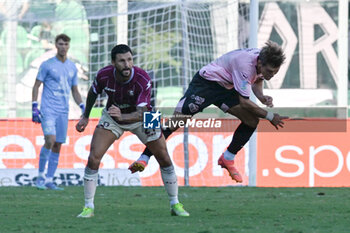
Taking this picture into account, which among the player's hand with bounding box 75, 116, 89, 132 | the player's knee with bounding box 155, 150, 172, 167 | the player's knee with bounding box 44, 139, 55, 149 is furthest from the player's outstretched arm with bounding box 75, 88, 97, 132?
the player's knee with bounding box 44, 139, 55, 149

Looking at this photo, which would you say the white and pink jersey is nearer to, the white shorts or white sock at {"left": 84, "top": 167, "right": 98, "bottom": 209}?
the white shorts

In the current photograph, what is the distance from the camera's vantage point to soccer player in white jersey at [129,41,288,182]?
9125mm

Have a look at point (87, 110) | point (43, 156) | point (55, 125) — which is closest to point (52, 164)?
point (43, 156)

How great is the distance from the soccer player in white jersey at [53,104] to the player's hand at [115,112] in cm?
442

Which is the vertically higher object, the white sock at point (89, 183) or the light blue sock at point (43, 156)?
the white sock at point (89, 183)

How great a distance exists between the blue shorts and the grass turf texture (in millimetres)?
804

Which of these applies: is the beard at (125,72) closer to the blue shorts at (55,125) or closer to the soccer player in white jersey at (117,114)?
the soccer player in white jersey at (117,114)

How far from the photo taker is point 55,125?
1296cm

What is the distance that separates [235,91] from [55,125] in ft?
13.1

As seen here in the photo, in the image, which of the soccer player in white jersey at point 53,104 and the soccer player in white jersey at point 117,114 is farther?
the soccer player in white jersey at point 53,104

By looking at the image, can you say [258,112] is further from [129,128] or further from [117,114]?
[117,114]

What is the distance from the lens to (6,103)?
19406mm

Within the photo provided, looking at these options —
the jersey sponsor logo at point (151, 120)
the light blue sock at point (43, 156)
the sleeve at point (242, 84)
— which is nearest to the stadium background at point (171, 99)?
the light blue sock at point (43, 156)

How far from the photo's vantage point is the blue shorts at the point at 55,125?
42.0 ft
